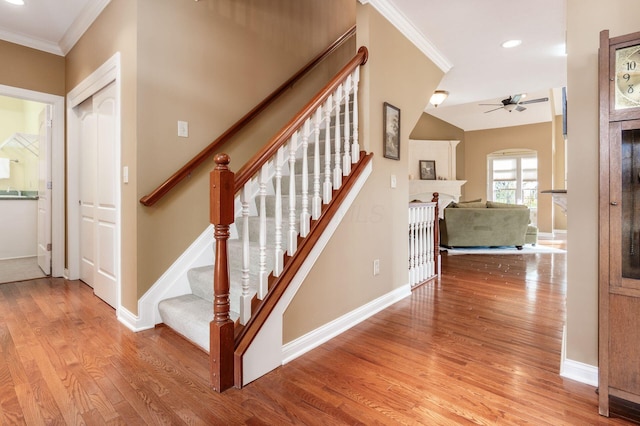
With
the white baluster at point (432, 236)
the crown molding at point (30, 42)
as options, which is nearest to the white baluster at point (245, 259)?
the white baluster at point (432, 236)

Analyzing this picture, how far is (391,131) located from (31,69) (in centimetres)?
381

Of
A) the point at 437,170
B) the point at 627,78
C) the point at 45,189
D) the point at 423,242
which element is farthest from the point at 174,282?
the point at 437,170

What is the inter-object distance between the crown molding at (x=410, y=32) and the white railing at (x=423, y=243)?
61.8 inches

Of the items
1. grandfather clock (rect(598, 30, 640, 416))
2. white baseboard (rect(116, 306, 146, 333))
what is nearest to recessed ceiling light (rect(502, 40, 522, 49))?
grandfather clock (rect(598, 30, 640, 416))

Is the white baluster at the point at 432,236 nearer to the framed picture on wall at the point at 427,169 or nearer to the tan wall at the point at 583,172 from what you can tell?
the tan wall at the point at 583,172

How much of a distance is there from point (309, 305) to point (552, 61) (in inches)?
151

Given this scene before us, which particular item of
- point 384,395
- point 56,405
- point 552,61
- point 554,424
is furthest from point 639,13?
point 56,405

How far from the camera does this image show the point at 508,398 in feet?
5.04

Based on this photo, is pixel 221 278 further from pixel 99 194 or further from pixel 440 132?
pixel 440 132

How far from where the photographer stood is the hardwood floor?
4.63 feet

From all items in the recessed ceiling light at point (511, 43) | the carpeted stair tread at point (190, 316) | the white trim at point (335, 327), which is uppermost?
the recessed ceiling light at point (511, 43)

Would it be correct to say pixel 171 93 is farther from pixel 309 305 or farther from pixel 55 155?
pixel 55 155

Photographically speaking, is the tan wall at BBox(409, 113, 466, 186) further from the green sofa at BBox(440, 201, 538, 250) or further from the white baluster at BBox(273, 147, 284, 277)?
the white baluster at BBox(273, 147, 284, 277)

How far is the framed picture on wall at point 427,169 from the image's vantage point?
8.09 m
